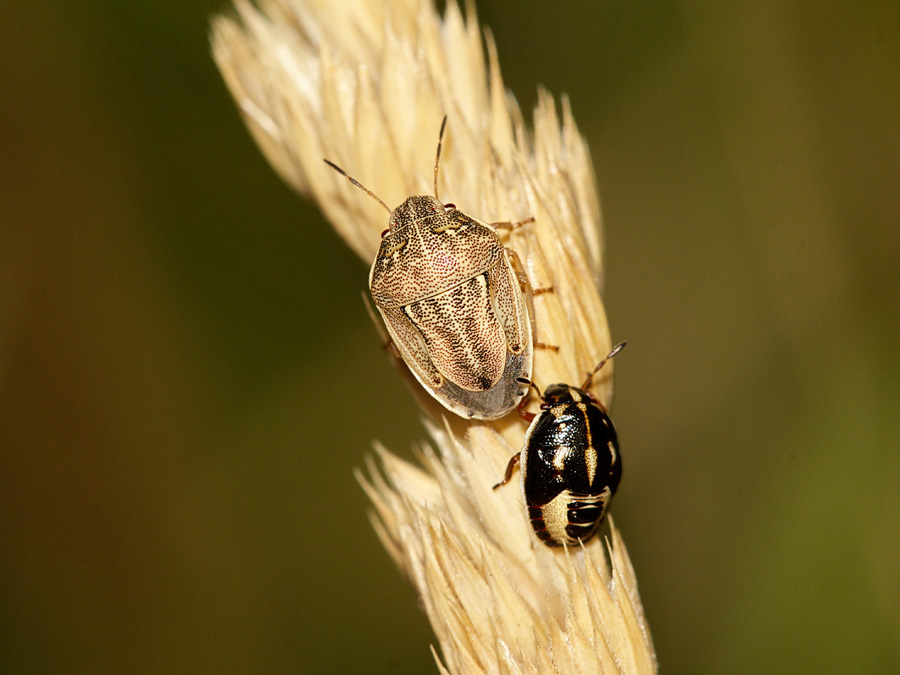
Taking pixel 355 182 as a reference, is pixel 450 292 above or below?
below

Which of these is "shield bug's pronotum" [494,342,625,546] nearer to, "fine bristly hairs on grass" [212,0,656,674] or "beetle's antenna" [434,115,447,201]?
"fine bristly hairs on grass" [212,0,656,674]

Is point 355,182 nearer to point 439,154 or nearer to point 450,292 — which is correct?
point 439,154

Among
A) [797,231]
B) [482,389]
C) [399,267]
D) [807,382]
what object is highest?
[399,267]

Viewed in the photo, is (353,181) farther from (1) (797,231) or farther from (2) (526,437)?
(1) (797,231)

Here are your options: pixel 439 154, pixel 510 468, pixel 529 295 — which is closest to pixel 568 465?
pixel 510 468

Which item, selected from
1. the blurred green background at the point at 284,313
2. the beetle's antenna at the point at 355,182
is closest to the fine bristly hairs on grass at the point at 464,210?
the beetle's antenna at the point at 355,182

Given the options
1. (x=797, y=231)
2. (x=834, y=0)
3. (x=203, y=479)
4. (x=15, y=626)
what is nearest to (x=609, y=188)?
(x=797, y=231)
